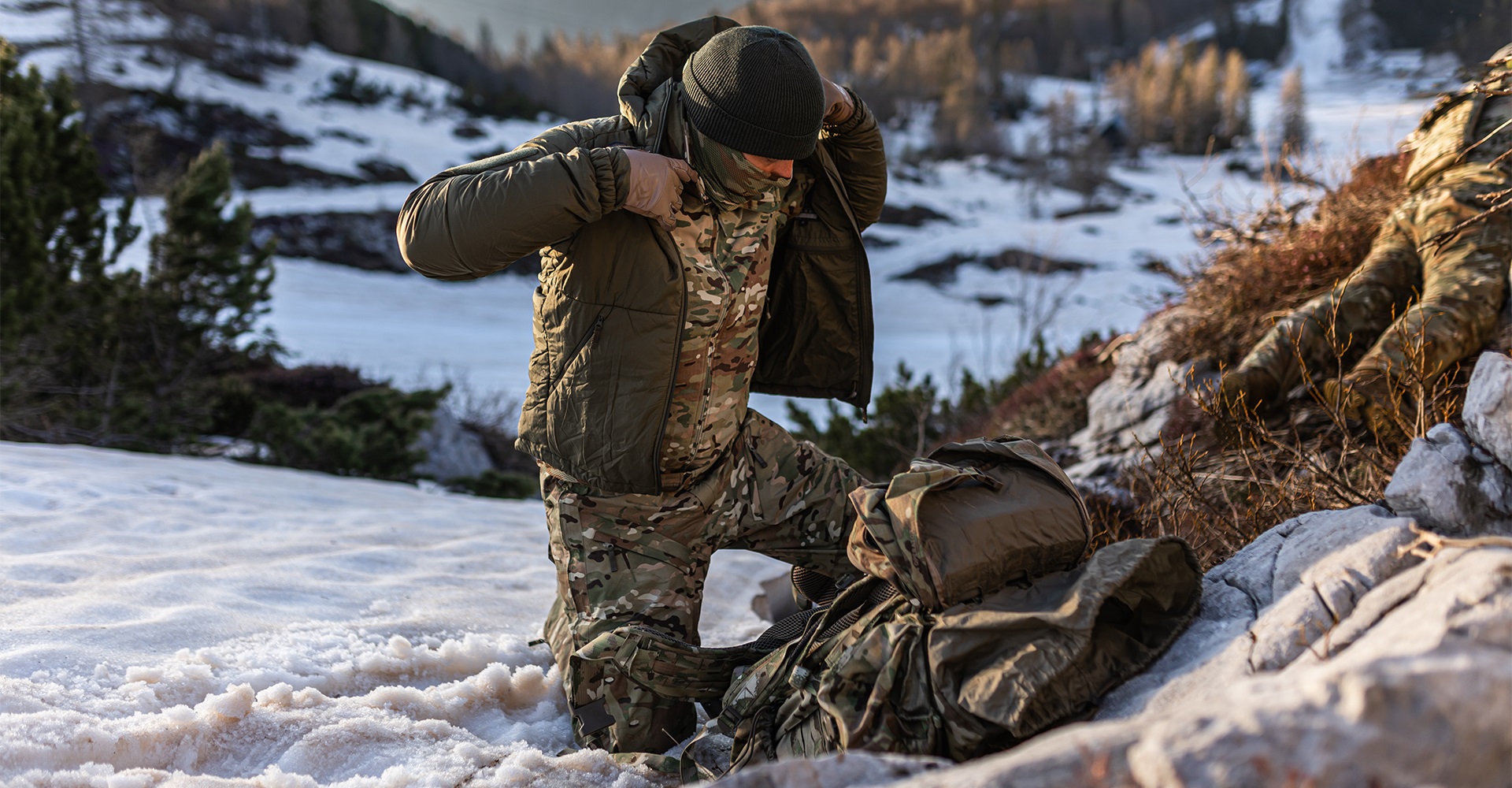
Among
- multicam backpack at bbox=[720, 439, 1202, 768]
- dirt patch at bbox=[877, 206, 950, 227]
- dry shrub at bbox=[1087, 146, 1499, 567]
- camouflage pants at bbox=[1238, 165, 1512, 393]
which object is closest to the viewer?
multicam backpack at bbox=[720, 439, 1202, 768]

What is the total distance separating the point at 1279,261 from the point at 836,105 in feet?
11.5

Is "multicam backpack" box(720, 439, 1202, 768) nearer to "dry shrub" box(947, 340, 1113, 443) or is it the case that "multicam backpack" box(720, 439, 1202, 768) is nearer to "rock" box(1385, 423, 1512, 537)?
"rock" box(1385, 423, 1512, 537)

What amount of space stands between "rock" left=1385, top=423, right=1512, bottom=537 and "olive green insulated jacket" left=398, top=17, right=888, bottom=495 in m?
1.82

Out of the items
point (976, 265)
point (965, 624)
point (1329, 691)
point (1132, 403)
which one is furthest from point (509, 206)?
point (976, 265)

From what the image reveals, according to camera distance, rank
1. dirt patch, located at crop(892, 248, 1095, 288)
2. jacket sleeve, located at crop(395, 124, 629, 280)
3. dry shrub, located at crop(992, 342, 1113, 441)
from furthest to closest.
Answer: dirt patch, located at crop(892, 248, 1095, 288) → dry shrub, located at crop(992, 342, 1113, 441) → jacket sleeve, located at crop(395, 124, 629, 280)

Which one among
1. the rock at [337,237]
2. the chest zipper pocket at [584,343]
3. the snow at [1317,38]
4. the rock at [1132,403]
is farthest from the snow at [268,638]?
the snow at [1317,38]

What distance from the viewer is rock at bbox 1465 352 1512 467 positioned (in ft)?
6.88

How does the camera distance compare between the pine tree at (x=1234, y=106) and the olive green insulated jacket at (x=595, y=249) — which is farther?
the pine tree at (x=1234, y=106)

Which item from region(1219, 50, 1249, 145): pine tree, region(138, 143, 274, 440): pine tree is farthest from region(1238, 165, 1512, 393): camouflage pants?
region(1219, 50, 1249, 145): pine tree

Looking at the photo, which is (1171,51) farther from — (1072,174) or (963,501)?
(963,501)

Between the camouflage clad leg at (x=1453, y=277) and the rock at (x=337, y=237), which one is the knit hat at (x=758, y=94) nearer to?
the camouflage clad leg at (x=1453, y=277)

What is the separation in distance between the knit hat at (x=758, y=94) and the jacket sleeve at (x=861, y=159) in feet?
1.52

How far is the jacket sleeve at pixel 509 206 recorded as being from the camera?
8.10ft

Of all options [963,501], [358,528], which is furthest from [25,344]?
[963,501]
